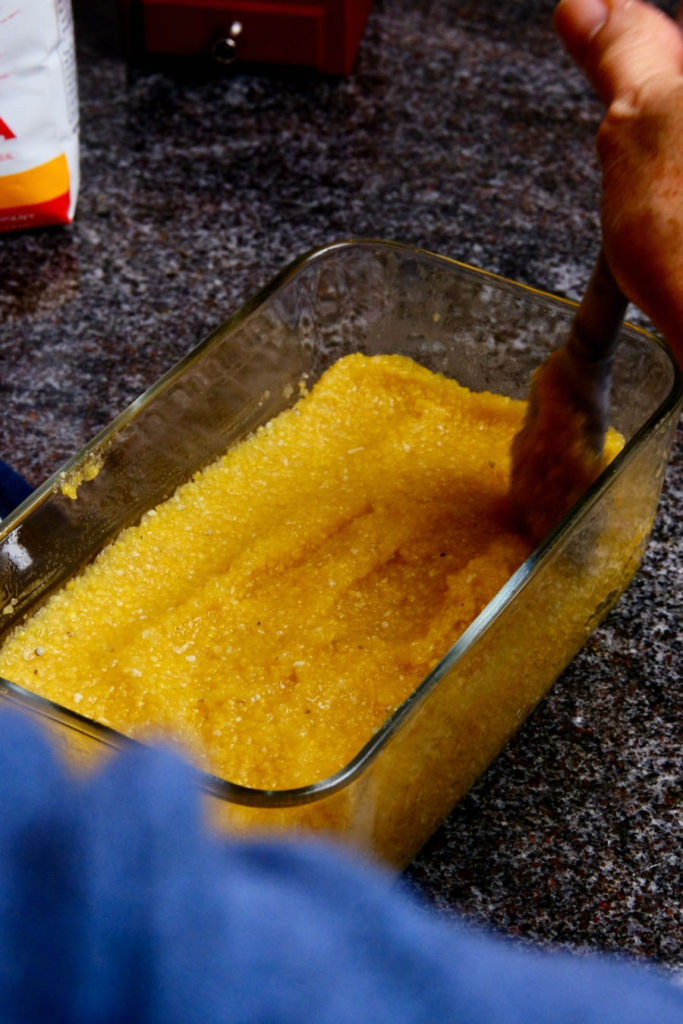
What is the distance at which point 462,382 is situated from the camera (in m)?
0.86

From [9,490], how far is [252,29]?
26.1 inches

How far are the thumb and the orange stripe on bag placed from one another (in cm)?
53

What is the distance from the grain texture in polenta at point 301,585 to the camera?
0.63 meters

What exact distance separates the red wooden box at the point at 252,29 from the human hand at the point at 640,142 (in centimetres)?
63

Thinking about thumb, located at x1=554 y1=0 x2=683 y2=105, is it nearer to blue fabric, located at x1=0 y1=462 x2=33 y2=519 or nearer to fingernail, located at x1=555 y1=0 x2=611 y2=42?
fingernail, located at x1=555 y1=0 x2=611 y2=42

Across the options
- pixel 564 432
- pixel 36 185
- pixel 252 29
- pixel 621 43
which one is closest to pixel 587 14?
pixel 621 43

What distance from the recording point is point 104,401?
3.06 feet

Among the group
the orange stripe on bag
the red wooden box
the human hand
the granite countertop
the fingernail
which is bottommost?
the granite countertop

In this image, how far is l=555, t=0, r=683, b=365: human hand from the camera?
0.55 metres

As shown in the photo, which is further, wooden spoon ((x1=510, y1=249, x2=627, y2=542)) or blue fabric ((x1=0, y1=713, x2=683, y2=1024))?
wooden spoon ((x1=510, y1=249, x2=627, y2=542))

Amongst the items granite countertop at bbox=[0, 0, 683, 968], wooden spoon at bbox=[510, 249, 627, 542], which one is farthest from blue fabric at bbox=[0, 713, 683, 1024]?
wooden spoon at bbox=[510, 249, 627, 542]

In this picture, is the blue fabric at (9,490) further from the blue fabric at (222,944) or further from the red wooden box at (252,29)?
the red wooden box at (252,29)

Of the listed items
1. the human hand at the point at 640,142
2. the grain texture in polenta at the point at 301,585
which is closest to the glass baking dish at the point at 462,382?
the grain texture in polenta at the point at 301,585

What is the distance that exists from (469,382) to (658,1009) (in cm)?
51
